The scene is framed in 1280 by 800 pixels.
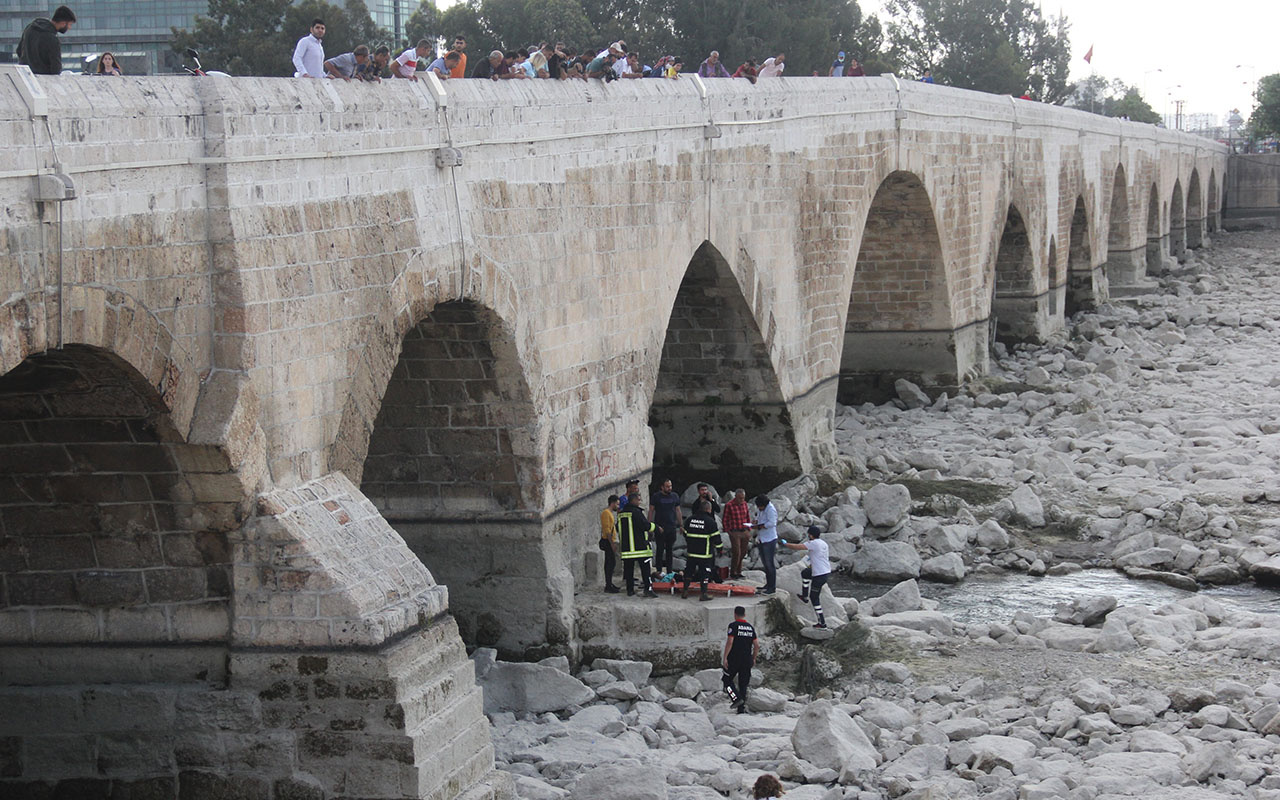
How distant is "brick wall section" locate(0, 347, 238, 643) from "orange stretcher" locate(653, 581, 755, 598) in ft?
15.6

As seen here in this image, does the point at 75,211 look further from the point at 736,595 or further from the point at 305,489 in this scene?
the point at 736,595

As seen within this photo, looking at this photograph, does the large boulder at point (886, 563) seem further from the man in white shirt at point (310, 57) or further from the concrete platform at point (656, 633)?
the man in white shirt at point (310, 57)

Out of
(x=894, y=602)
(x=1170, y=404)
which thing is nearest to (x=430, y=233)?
(x=894, y=602)

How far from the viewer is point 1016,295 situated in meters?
28.3

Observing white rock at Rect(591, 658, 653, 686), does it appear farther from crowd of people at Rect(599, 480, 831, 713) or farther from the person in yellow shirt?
the person in yellow shirt

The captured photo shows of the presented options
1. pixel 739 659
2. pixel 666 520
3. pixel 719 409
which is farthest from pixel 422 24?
pixel 739 659

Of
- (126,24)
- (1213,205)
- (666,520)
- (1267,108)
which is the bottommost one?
(666,520)

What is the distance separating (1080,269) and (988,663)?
78.1 ft

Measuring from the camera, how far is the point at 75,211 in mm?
7129

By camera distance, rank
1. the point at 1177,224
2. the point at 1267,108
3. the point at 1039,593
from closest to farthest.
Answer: the point at 1039,593 → the point at 1177,224 → the point at 1267,108

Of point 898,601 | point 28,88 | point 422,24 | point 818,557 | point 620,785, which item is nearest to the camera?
point 28,88

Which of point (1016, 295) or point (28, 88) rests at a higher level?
point (28, 88)

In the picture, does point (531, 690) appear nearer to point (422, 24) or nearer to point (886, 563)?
point (886, 563)

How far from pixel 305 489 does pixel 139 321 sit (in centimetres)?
153
